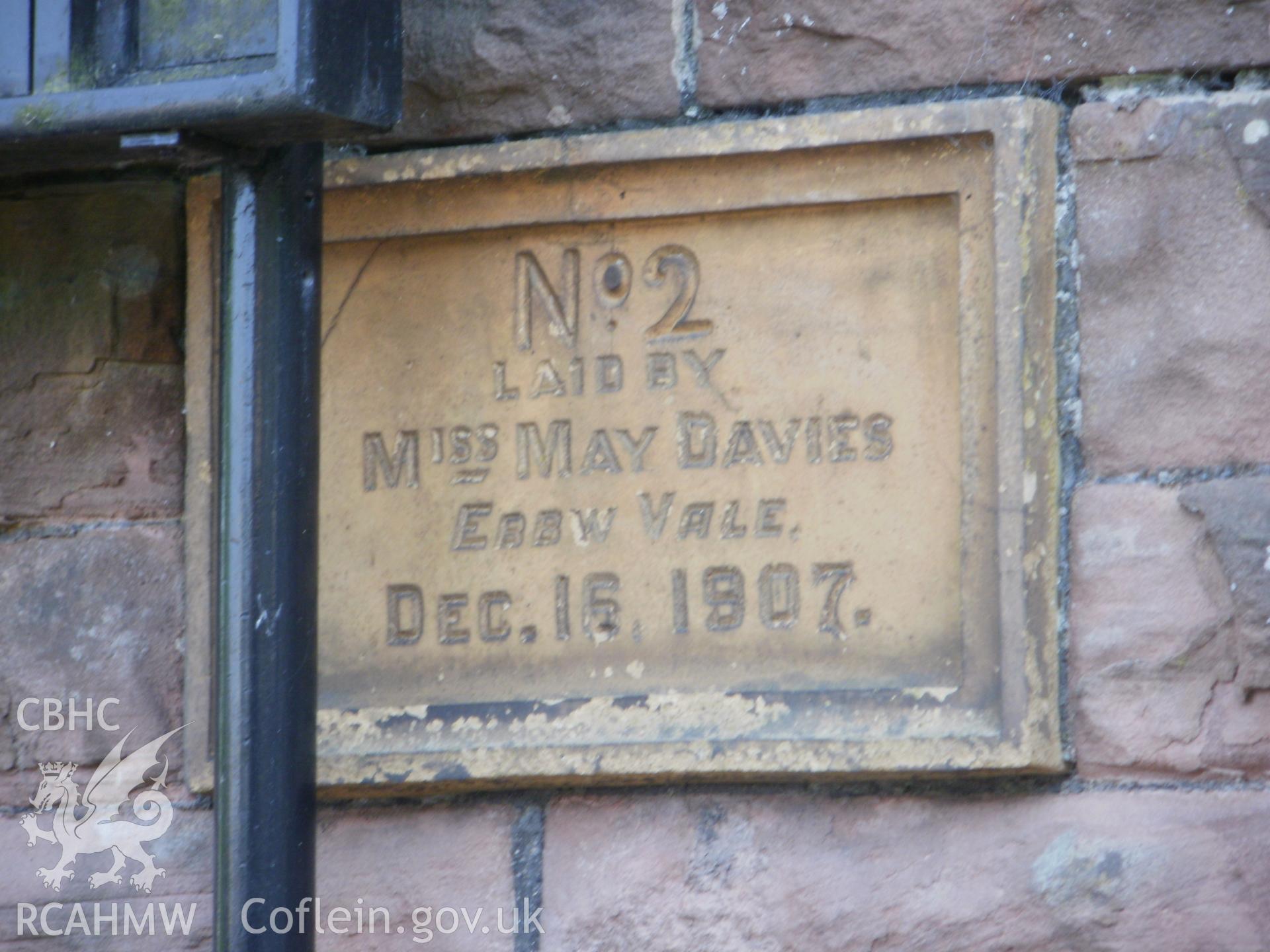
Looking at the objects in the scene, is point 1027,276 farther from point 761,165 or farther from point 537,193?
point 537,193

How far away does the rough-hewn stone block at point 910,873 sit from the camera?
1.17 m

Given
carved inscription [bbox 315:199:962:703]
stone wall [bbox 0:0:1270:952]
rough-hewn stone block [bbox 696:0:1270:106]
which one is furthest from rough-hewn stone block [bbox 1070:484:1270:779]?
rough-hewn stone block [bbox 696:0:1270:106]

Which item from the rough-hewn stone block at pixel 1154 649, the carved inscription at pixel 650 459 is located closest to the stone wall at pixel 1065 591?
the rough-hewn stone block at pixel 1154 649

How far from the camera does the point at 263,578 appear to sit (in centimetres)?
104

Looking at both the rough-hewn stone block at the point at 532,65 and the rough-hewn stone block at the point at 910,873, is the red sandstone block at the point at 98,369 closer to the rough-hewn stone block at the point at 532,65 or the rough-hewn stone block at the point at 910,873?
the rough-hewn stone block at the point at 532,65

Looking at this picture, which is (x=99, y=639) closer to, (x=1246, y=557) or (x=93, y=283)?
(x=93, y=283)

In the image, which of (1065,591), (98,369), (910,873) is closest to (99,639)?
(98,369)

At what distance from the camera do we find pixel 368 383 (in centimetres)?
136

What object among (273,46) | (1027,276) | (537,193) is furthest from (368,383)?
(1027,276)

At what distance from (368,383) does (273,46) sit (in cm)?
42

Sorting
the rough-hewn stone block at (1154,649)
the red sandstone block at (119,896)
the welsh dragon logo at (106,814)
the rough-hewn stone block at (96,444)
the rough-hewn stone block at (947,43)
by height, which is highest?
the rough-hewn stone block at (947,43)

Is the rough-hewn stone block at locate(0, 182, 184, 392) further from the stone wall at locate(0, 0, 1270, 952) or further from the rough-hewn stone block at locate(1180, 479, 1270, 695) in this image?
the rough-hewn stone block at locate(1180, 479, 1270, 695)

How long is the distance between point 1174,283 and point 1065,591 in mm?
290

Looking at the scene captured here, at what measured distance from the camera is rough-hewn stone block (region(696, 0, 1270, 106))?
1215 millimetres
